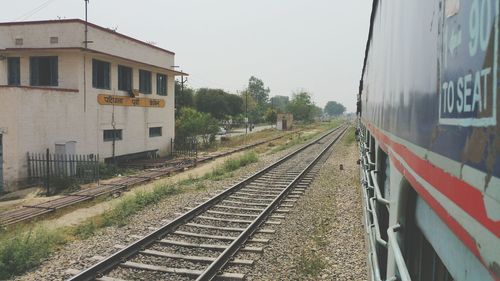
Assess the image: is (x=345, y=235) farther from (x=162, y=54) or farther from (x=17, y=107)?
(x=162, y=54)

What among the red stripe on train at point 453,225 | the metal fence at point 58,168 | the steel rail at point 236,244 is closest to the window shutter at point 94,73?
the metal fence at point 58,168

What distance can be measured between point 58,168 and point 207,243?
456 inches

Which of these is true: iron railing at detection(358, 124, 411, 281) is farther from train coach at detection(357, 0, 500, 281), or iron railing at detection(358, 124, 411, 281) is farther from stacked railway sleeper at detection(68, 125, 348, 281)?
stacked railway sleeper at detection(68, 125, 348, 281)

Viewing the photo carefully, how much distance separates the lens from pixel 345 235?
9.16 meters

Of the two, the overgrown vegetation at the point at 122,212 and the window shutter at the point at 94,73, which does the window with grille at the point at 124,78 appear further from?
the overgrown vegetation at the point at 122,212

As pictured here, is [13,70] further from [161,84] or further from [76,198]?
[76,198]

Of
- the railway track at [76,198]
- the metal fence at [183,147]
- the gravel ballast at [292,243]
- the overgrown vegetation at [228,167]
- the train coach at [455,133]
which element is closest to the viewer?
the train coach at [455,133]

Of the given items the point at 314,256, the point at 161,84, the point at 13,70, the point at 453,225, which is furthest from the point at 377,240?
the point at 161,84

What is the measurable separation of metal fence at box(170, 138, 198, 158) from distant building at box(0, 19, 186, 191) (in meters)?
3.32

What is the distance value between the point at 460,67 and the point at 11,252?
8511mm

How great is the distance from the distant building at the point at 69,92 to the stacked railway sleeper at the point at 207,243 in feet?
31.8

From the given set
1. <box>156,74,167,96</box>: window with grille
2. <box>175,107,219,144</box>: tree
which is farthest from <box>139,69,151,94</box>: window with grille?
<box>175,107,219,144</box>: tree

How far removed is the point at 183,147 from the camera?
31.7 metres

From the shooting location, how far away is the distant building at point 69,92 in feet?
55.3
